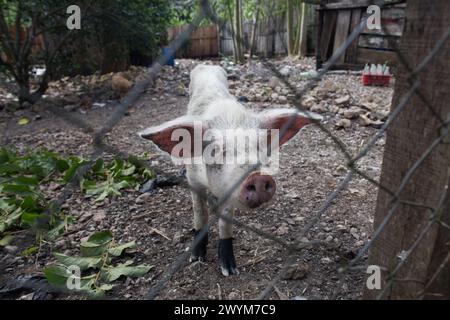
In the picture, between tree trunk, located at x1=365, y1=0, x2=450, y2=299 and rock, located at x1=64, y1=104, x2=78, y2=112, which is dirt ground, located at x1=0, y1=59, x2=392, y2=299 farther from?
rock, located at x1=64, y1=104, x2=78, y2=112

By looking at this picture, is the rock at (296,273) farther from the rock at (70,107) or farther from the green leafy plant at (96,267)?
the rock at (70,107)

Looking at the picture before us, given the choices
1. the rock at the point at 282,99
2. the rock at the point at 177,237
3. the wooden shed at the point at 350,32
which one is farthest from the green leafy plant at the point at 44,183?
the wooden shed at the point at 350,32

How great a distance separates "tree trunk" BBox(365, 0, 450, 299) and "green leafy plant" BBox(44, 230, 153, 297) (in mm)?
1122

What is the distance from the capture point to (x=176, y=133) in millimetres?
1509

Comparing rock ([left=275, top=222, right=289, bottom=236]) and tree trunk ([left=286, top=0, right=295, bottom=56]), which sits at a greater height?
tree trunk ([left=286, top=0, right=295, bottom=56])

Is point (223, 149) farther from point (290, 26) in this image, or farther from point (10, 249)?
point (290, 26)

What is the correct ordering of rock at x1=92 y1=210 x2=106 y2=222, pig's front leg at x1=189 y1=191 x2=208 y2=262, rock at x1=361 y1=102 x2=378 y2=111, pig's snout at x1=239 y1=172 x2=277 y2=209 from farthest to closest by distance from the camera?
rock at x1=361 y1=102 x2=378 y2=111, rock at x1=92 y1=210 x2=106 y2=222, pig's front leg at x1=189 y1=191 x2=208 y2=262, pig's snout at x1=239 y1=172 x2=277 y2=209

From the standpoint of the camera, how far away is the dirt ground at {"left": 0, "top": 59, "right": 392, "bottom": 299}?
1.67m

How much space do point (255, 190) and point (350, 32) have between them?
4.59 meters

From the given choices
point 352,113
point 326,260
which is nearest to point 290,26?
point 352,113

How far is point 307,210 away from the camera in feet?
7.51

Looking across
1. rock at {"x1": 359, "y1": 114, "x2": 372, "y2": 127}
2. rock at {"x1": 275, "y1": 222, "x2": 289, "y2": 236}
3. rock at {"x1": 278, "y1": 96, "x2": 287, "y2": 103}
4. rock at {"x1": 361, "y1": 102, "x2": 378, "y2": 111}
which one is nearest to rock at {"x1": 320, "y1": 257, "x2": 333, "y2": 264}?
rock at {"x1": 275, "y1": 222, "x2": 289, "y2": 236}
